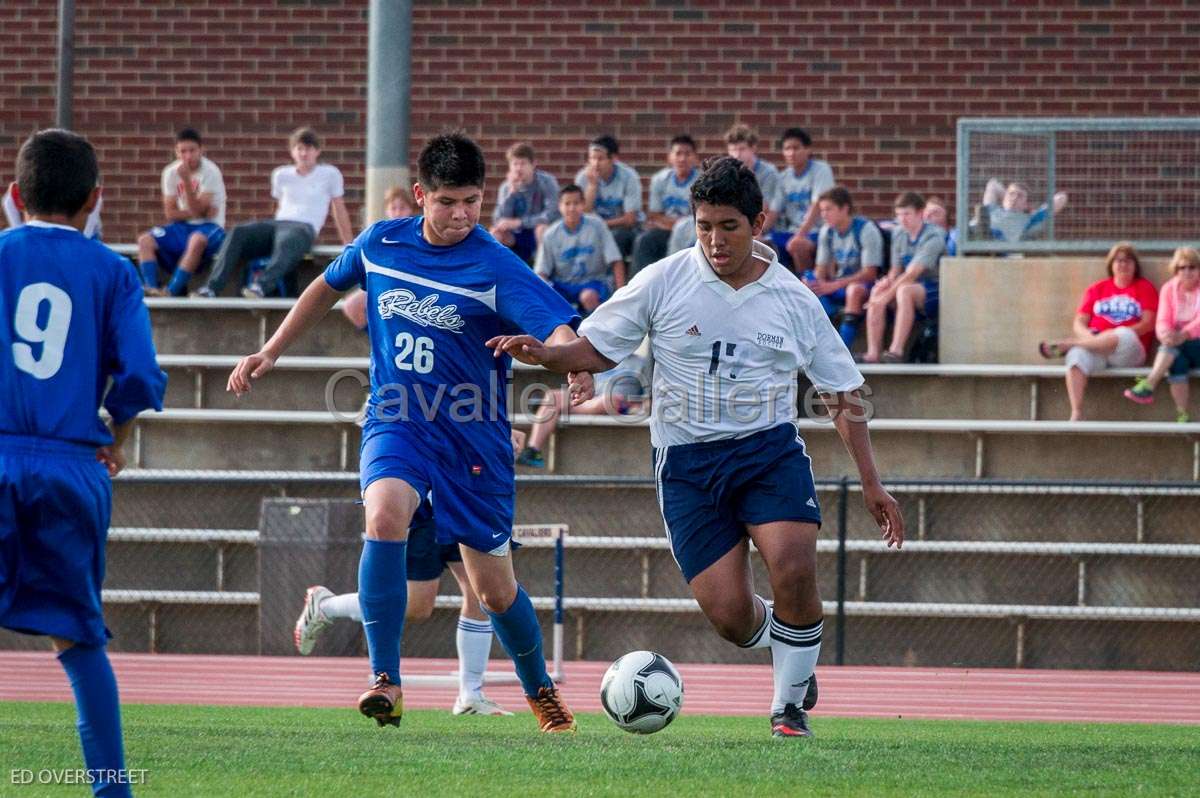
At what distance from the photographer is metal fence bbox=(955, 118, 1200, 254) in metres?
13.8

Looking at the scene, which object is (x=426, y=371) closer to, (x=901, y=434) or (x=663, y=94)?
(x=901, y=434)

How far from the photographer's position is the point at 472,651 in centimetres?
841

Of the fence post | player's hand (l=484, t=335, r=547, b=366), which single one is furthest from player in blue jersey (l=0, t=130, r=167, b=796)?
the fence post

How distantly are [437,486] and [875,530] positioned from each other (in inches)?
267

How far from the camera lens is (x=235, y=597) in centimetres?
1261

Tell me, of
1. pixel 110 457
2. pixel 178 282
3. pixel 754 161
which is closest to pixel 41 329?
pixel 110 457

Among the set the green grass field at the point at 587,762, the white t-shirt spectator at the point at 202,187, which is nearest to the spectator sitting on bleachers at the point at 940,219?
the white t-shirt spectator at the point at 202,187

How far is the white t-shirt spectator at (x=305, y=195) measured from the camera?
15078mm

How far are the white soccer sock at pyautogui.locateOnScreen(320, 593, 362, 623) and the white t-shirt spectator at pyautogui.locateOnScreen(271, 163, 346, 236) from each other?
21.2ft

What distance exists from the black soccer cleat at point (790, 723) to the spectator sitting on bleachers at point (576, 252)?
716cm

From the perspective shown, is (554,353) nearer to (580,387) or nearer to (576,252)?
(580,387)

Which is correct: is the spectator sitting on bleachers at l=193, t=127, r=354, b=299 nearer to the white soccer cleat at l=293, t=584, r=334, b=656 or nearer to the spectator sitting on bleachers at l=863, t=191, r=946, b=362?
the spectator sitting on bleachers at l=863, t=191, r=946, b=362

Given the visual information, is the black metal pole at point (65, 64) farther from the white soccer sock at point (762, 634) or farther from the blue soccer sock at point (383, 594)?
the white soccer sock at point (762, 634)

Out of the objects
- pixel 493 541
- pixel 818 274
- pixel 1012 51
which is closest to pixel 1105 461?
pixel 818 274
